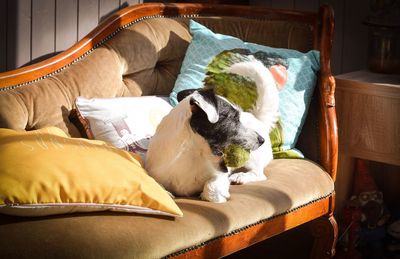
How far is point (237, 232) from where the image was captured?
7.42 ft

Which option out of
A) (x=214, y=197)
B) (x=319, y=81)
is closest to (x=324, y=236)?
(x=319, y=81)

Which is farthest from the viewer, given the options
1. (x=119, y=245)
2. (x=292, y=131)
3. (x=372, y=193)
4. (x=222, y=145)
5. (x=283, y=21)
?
(x=372, y=193)

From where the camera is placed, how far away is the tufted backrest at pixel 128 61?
2448 mm

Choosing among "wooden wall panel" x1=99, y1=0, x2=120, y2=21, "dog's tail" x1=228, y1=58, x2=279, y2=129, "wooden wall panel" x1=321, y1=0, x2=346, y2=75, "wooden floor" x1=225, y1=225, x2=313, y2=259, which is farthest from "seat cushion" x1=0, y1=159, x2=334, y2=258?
"wooden wall panel" x1=321, y1=0, x2=346, y2=75

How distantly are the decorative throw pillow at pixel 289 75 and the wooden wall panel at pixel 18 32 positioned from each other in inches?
22.3

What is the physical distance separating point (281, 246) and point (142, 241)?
1.53m

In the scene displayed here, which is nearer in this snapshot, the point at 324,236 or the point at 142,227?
the point at 142,227

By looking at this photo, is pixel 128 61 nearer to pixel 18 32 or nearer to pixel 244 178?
pixel 18 32

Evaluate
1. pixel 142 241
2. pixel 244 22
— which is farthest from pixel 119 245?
pixel 244 22

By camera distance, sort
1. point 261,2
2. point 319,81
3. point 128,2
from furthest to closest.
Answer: point 261,2
point 128,2
point 319,81

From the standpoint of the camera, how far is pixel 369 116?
3211mm

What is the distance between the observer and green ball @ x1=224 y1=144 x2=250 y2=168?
2236 millimetres

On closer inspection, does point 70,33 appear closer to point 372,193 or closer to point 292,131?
point 292,131

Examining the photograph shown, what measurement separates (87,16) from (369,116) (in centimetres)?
125
